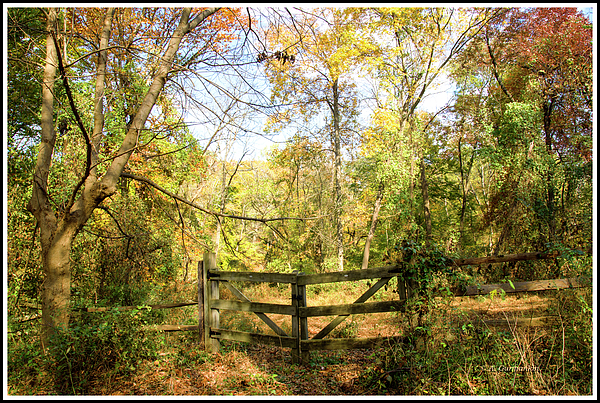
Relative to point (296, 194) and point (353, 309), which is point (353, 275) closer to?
point (353, 309)

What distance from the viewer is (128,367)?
160 inches

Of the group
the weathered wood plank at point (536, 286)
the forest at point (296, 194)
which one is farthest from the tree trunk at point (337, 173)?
the weathered wood plank at point (536, 286)

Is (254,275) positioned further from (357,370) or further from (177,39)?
(177,39)

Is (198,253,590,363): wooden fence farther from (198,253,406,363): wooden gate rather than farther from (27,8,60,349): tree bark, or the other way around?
(27,8,60,349): tree bark

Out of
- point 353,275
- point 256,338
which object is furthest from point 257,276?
point 353,275

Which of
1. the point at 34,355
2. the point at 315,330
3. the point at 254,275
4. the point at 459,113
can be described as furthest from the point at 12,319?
the point at 459,113

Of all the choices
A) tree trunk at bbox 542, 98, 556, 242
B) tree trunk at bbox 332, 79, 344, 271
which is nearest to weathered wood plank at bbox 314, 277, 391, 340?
tree trunk at bbox 542, 98, 556, 242

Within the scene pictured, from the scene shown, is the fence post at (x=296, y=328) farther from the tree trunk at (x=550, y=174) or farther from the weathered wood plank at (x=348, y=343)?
the tree trunk at (x=550, y=174)

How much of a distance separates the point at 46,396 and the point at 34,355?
1.89ft

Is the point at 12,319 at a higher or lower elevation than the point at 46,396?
higher

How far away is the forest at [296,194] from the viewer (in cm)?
371

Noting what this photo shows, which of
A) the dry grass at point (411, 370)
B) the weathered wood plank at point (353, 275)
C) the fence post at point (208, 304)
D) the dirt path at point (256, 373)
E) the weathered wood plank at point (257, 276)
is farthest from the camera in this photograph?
the fence post at point (208, 304)

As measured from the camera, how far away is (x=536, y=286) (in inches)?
158

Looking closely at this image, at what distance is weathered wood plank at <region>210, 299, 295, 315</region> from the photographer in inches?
185
